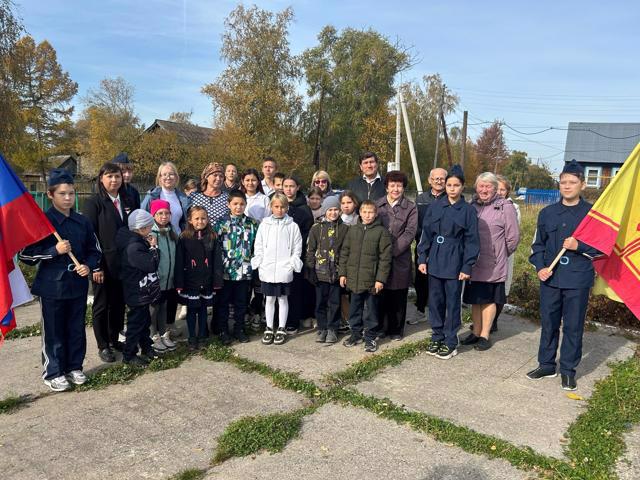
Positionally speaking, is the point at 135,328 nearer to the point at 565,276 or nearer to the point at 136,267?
the point at 136,267

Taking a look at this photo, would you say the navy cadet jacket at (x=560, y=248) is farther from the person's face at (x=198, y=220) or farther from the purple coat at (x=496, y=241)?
the person's face at (x=198, y=220)

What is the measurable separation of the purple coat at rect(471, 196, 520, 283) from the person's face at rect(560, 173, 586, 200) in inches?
34.3

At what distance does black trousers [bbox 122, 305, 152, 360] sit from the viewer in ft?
14.9

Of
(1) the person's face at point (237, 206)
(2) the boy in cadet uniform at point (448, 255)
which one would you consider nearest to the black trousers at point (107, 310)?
(1) the person's face at point (237, 206)

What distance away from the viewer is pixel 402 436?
3.41 metres

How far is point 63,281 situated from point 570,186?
14.9ft

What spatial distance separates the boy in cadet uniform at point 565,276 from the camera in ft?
13.9

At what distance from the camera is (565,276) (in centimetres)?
429

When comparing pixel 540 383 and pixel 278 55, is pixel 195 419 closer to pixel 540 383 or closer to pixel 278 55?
pixel 540 383

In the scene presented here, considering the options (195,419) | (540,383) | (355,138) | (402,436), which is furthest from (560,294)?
A: (355,138)

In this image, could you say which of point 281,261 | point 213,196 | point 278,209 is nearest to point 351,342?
point 281,261

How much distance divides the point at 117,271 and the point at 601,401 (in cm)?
457

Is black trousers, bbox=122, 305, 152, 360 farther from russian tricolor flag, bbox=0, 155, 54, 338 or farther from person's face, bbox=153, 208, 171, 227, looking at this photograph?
russian tricolor flag, bbox=0, 155, 54, 338

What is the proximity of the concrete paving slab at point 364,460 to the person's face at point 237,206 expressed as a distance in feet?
8.45
